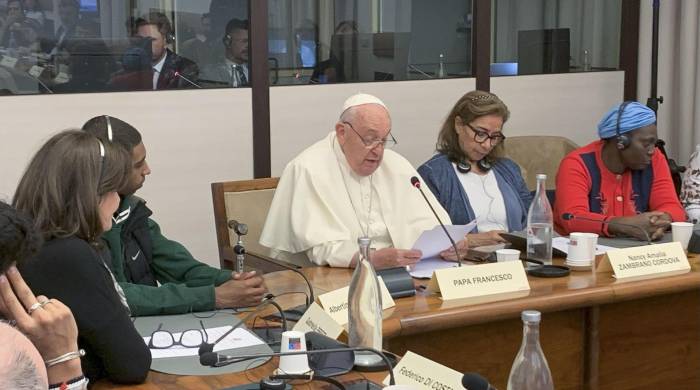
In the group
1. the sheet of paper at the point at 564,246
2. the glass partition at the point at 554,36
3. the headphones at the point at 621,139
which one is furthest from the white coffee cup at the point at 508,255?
the glass partition at the point at 554,36

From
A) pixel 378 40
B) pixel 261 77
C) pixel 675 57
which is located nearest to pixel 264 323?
pixel 261 77

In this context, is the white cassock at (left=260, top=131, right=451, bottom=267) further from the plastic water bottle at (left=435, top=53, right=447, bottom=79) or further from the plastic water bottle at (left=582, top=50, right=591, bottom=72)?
the plastic water bottle at (left=582, top=50, right=591, bottom=72)

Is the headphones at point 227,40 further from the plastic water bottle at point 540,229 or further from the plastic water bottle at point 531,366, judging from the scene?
the plastic water bottle at point 531,366

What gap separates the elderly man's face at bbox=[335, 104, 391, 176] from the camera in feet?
11.1

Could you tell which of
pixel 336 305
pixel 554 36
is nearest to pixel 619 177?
pixel 336 305

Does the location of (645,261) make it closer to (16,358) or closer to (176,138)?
(16,358)

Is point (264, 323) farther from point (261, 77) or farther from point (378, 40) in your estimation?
point (378, 40)

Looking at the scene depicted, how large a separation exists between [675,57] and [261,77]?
8.55ft

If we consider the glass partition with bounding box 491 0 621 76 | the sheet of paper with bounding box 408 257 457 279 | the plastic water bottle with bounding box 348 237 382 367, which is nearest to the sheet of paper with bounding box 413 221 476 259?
the sheet of paper with bounding box 408 257 457 279

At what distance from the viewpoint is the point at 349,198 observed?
11.1 feet

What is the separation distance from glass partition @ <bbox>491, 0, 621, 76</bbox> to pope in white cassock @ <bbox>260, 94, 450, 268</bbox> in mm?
2176

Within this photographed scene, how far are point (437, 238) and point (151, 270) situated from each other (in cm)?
87

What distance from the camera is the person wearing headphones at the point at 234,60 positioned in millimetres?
4645

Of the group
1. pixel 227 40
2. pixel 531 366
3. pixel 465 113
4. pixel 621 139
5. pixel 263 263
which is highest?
pixel 227 40
